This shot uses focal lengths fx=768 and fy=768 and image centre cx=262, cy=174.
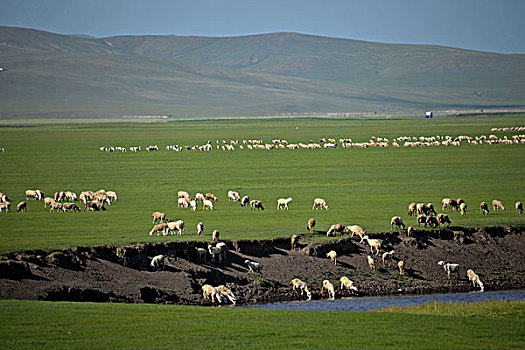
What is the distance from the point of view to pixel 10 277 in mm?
20812

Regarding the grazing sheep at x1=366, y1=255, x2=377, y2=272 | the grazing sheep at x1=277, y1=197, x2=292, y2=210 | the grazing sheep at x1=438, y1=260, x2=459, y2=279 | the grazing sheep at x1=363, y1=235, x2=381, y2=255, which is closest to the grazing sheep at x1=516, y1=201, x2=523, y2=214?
the grazing sheep at x1=438, y1=260, x2=459, y2=279

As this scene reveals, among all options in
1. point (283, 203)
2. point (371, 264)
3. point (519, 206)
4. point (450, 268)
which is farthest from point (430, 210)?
point (283, 203)

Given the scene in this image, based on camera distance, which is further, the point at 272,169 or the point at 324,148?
the point at 324,148

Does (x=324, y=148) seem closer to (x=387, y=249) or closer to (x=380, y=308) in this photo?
(x=387, y=249)

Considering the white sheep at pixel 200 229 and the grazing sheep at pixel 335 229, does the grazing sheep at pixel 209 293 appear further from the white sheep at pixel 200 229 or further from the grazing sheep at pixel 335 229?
the grazing sheep at pixel 335 229

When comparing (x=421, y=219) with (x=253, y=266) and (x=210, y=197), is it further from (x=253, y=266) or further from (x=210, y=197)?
(x=210, y=197)

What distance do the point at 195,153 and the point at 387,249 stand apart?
43782 mm

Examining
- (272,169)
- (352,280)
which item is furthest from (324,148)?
(352,280)

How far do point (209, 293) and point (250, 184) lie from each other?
861 inches

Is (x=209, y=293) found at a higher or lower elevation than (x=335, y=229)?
lower

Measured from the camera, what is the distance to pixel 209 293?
21.8 m

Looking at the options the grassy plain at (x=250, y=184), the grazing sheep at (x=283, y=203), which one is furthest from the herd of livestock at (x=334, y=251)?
the grazing sheep at (x=283, y=203)

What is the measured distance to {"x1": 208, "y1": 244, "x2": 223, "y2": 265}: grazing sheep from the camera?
78.9 feet

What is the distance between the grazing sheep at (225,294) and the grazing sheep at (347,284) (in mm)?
3530
